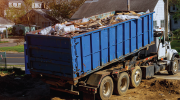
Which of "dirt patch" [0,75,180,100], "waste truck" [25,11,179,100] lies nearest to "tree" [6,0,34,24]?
"dirt patch" [0,75,180,100]

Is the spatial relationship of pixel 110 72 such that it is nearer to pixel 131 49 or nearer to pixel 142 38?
pixel 131 49

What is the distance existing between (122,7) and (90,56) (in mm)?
25196

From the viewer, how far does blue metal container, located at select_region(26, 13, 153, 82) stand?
8.30 metres

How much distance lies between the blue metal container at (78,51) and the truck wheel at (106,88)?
588 mm

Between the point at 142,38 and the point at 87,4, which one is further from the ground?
the point at 87,4

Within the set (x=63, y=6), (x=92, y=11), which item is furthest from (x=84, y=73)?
(x=63, y=6)

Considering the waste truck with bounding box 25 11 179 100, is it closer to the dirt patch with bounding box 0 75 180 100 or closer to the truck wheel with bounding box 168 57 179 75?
the dirt patch with bounding box 0 75 180 100

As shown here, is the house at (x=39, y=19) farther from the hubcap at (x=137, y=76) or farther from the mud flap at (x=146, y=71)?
the hubcap at (x=137, y=76)

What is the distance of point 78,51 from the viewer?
8352mm

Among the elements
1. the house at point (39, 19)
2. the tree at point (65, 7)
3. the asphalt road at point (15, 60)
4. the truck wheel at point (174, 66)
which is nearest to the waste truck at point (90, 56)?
the truck wheel at point (174, 66)

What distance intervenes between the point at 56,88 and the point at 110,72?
7.61ft

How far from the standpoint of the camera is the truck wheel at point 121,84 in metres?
9.95

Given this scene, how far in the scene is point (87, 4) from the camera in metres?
38.2

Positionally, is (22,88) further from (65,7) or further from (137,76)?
(65,7)
